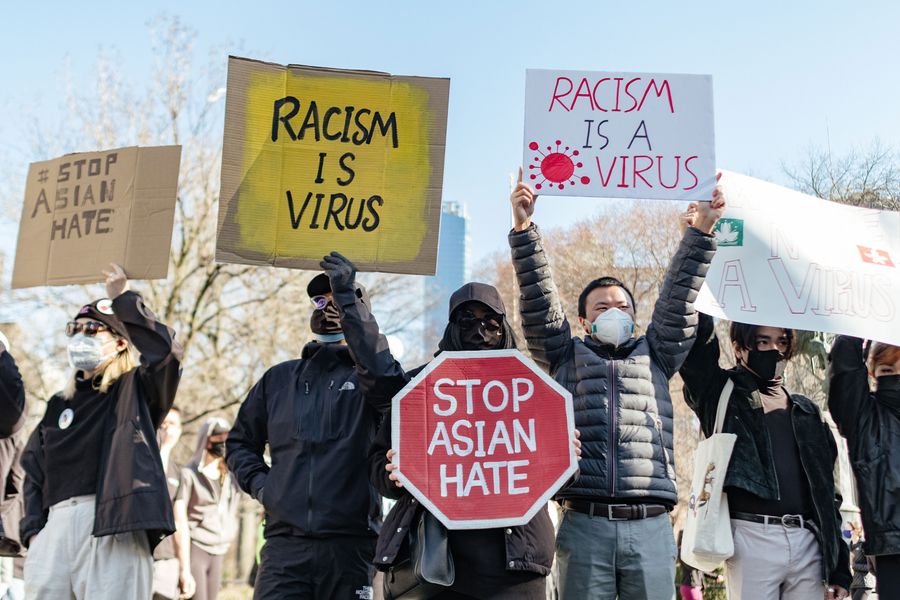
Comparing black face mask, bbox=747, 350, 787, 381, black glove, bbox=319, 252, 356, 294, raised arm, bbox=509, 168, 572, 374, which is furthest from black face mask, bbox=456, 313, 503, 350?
black face mask, bbox=747, 350, 787, 381

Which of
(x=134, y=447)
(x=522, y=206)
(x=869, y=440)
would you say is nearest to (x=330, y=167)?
(x=522, y=206)

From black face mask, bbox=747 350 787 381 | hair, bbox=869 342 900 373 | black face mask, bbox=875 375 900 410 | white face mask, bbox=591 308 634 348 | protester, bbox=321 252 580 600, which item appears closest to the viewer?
protester, bbox=321 252 580 600

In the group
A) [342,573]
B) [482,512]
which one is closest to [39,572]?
[342,573]

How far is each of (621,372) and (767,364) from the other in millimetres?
938

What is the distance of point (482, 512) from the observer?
423 centimetres

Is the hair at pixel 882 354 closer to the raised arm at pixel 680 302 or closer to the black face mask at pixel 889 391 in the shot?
the black face mask at pixel 889 391

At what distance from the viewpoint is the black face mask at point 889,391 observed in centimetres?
539

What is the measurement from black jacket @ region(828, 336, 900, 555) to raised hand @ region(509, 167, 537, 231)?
6.11 feet

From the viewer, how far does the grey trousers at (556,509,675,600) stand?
4609 mm

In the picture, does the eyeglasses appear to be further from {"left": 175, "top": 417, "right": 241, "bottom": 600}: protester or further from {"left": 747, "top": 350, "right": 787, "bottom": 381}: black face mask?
{"left": 747, "top": 350, "right": 787, "bottom": 381}: black face mask

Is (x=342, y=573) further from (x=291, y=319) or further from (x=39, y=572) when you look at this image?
(x=291, y=319)

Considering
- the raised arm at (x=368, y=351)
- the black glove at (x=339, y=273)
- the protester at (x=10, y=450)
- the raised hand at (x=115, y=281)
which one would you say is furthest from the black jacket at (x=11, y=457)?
the raised arm at (x=368, y=351)

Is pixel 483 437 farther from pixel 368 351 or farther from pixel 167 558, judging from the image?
pixel 167 558

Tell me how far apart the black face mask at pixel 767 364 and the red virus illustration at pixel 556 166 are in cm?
129
